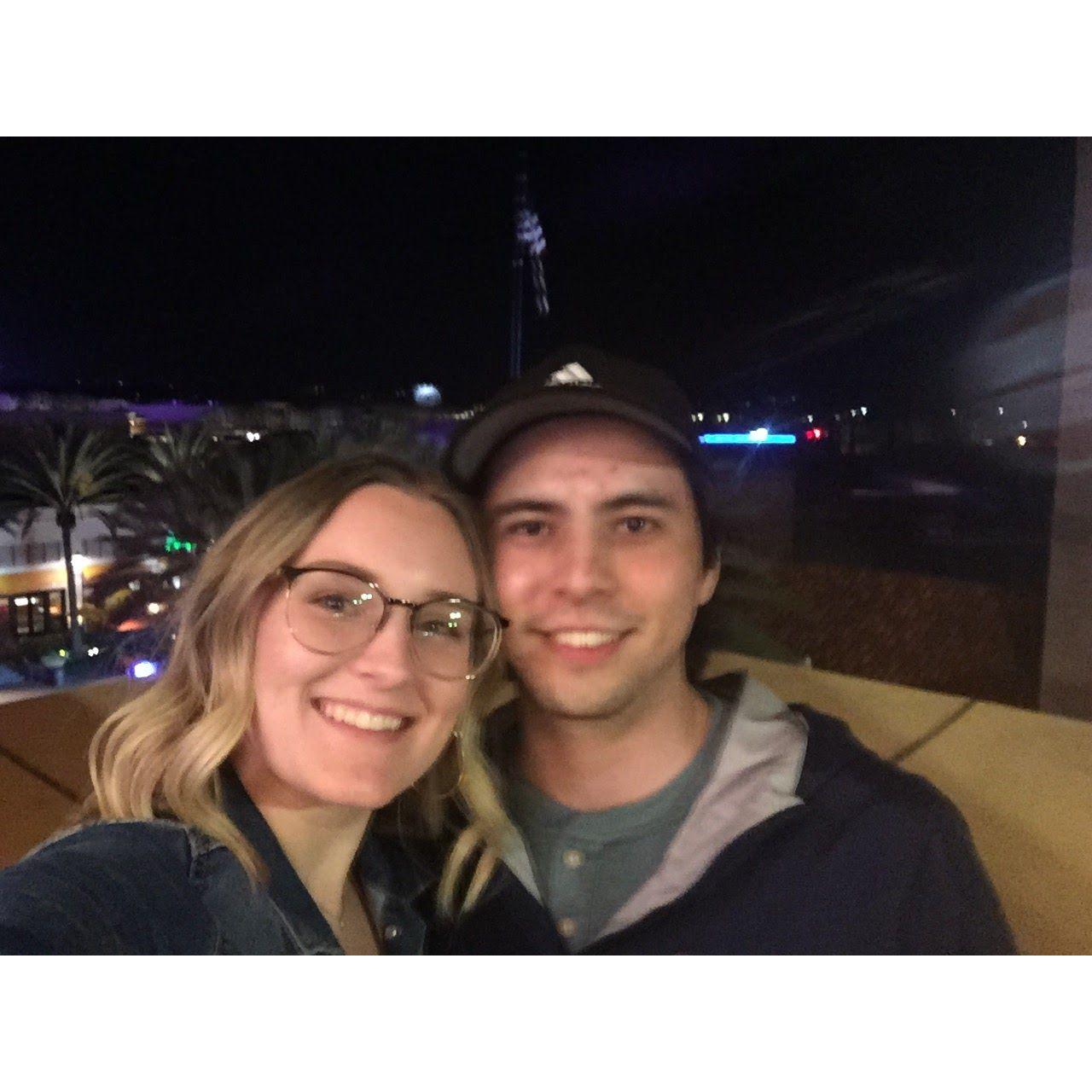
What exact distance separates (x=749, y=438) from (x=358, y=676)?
27.4 inches

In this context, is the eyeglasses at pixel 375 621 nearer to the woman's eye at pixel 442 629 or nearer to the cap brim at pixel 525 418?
the woman's eye at pixel 442 629

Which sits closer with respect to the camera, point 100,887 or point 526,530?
point 100,887

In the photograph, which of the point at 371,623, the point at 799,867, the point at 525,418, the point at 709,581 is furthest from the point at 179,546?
the point at 799,867

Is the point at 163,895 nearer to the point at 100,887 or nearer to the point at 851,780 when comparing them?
the point at 100,887

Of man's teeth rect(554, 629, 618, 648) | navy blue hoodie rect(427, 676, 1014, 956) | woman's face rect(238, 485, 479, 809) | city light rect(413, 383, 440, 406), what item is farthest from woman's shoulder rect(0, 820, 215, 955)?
city light rect(413, 383, 440, 406)

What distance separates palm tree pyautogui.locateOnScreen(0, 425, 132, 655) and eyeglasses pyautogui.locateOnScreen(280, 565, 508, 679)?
1.11 ft

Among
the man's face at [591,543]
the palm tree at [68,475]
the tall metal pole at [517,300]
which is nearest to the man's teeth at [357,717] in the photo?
the man's face at [591,543]

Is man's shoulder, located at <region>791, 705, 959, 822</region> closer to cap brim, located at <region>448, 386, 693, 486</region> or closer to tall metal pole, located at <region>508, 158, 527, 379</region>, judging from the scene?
cap brim, located at <region>448, 386, 693, 486</region>

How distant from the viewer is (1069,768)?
127 cm

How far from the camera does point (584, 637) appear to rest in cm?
117

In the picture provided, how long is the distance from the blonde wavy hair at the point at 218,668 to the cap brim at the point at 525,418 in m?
0.05

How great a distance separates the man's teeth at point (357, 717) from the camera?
A: 3.78 ft

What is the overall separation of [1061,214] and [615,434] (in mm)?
792
